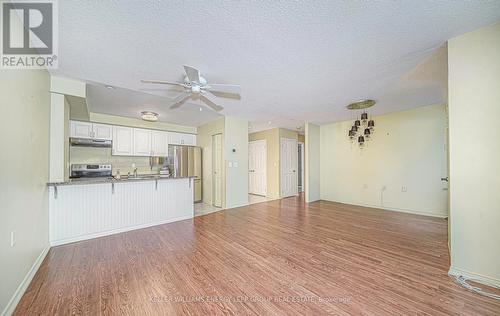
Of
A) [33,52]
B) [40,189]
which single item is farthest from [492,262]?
[33,52]

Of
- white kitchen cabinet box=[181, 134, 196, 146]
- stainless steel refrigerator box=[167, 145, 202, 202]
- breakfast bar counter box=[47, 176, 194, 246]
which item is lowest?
breakfast bar counter box=[47, 176, 194, 246]

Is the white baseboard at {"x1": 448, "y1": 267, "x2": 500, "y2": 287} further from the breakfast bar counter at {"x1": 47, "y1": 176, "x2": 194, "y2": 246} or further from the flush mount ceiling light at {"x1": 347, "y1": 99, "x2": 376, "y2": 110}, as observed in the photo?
the breakfast bar counter at {"x1": 47, "y1": 176, "x2": 194, "y2": 246}

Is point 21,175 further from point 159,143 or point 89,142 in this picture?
point 159,143

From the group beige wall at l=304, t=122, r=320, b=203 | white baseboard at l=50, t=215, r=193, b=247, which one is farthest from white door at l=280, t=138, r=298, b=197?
white baseboard at l=50, t=215, r=193, b=247

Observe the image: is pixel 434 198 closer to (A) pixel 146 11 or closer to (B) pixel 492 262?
(B) pixel 492 262

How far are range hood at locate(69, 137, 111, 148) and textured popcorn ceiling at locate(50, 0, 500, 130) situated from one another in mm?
1585

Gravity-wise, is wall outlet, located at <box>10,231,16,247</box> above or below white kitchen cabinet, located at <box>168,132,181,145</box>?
below

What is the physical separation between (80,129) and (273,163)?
5294mm

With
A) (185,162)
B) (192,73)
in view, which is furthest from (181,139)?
(192,73)

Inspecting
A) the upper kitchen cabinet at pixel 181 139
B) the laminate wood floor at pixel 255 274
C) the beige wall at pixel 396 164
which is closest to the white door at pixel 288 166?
the beige wall at pixel 396 164

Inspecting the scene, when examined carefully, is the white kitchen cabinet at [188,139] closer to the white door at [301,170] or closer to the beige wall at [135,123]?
the beige wall at [135,123]

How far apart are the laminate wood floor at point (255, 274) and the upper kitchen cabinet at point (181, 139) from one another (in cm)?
303

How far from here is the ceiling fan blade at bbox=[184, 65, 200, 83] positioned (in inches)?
87.1

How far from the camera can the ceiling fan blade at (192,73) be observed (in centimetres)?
221
